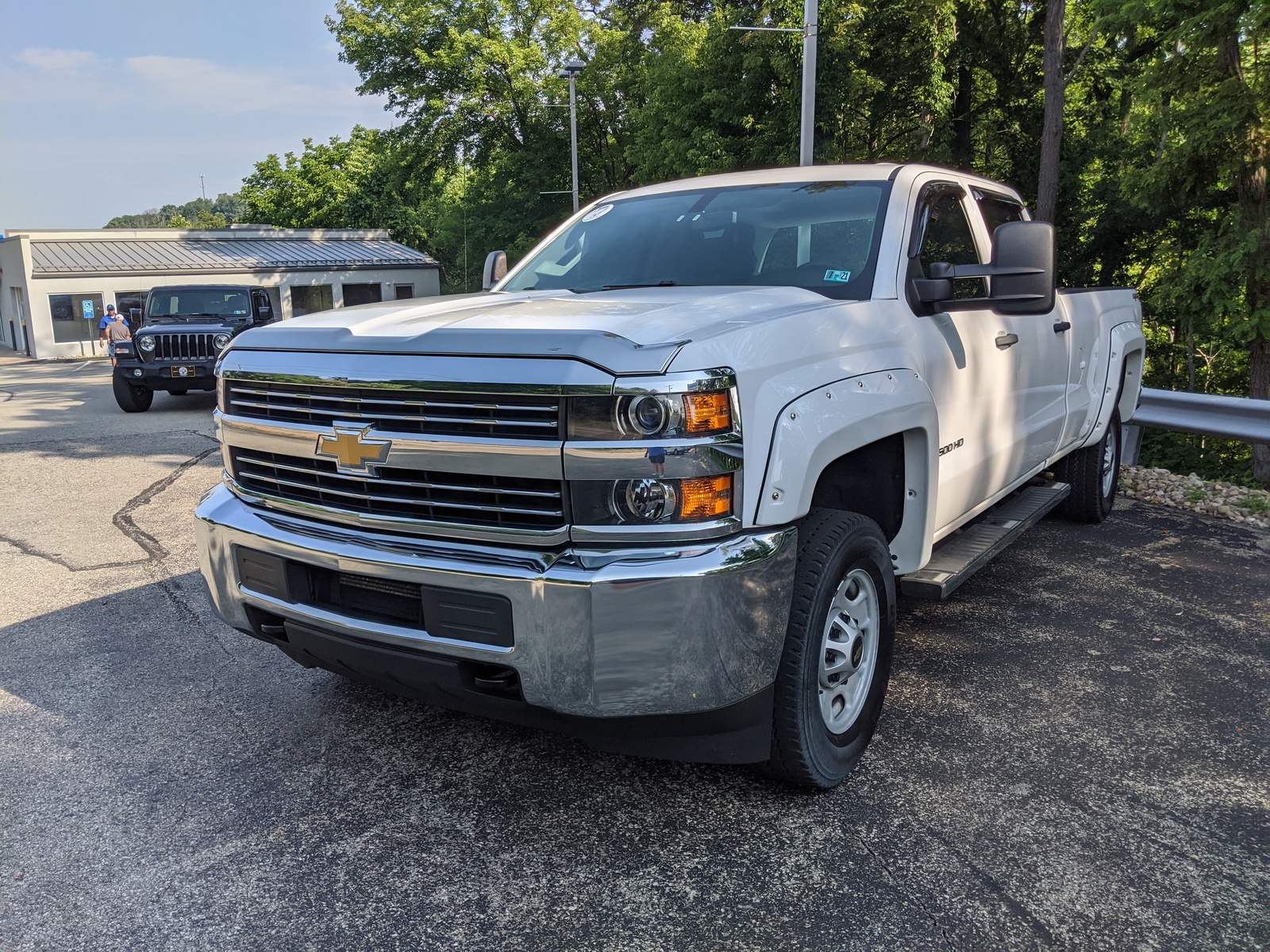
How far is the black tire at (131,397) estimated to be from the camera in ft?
47.8

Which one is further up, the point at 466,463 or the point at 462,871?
the point at 466,463

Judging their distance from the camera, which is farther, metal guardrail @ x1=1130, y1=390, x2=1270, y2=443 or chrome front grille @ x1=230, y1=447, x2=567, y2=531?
metal guardrail @ x1=1130, y1=390, x2=1270, y2=443

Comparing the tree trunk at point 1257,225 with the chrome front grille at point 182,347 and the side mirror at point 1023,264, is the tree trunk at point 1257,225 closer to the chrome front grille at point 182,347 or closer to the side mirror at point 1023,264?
the side mirror at point 1023,264

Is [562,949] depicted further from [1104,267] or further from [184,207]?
[184,207]

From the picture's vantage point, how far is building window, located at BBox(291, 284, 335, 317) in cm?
3933

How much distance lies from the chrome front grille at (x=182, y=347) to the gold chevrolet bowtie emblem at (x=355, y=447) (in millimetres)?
13036

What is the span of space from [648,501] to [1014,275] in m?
1.79

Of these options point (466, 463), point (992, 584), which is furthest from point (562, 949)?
point (992, 584)

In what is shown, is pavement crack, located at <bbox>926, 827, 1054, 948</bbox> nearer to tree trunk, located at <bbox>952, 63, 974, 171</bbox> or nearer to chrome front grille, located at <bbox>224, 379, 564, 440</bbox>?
chrome front grille, located at <bbox>224, 379, 564, 440</bbox>

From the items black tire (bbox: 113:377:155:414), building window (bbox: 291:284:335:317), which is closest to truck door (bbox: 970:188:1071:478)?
black tire (bbox: 113:377:155:414)

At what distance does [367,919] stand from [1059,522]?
18.1 ft

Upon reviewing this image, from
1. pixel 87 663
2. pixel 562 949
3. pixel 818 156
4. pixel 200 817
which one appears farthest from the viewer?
pixel 818 156

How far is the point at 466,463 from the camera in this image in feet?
8.30

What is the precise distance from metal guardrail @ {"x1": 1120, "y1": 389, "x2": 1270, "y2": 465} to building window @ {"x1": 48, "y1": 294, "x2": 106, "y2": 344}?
3455cm
